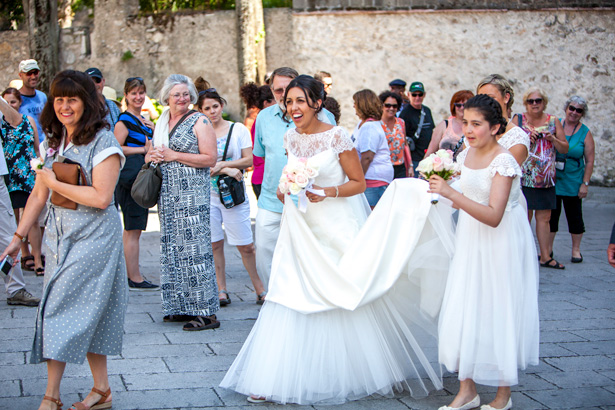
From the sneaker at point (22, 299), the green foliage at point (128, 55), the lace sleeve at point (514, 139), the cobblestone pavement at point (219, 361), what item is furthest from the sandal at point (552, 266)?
the green foliage at point (128, 55)

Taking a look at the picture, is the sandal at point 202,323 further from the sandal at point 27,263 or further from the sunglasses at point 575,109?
the sunglasses at point 575,109

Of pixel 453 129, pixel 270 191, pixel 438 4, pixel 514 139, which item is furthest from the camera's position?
pixel 438 4

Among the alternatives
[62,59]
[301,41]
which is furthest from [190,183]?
[62,59]

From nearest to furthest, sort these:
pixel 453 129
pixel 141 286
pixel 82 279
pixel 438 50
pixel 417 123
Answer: pixel 82 279, pixel 141 286, pixel 453 129, pixel 417 123, pixel 438 50

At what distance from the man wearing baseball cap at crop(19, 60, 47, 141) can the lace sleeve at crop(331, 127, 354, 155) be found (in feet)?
15.2

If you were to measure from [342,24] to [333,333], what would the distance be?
12353 millimetres

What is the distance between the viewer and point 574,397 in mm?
4609

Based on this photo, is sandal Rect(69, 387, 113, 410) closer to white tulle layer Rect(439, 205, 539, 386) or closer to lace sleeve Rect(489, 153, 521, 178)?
white tulle layer Rect(439, 205, 539, 386)

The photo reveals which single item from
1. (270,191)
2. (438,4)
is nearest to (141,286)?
(270,191)

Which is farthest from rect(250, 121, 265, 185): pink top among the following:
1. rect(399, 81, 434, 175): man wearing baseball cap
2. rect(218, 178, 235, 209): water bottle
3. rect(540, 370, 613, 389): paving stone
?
rect(399, 81, 434, 175): man wearing baseball cap

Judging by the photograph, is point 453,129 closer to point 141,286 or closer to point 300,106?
point 300,106

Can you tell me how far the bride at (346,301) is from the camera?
4.39 meters

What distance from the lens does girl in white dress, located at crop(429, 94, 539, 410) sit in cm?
421

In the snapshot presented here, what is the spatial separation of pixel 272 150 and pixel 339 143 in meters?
1.46
